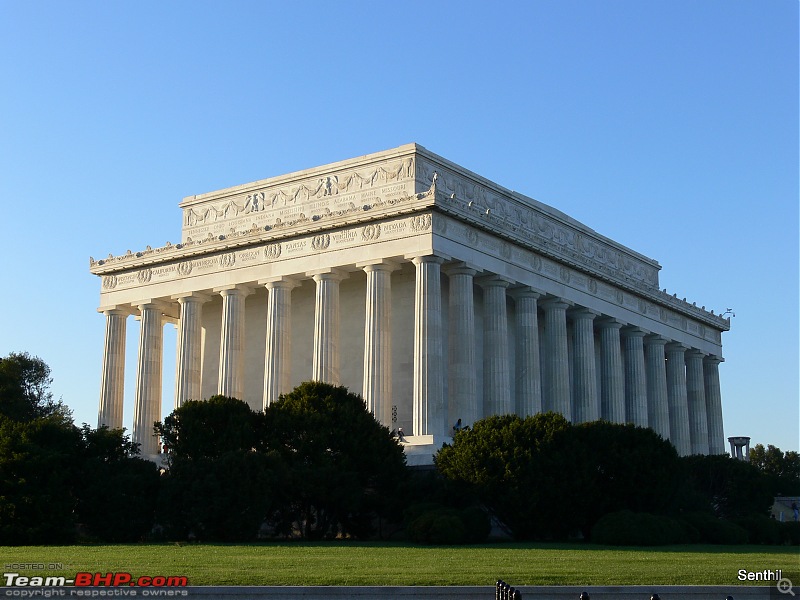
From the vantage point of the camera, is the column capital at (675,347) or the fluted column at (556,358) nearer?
the fluted column at (556,358)

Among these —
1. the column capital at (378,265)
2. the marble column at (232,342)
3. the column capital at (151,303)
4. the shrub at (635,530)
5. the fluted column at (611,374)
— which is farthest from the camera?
the fluted column at (611,374)

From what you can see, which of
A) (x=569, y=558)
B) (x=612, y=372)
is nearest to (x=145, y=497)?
(x=569, y=558)

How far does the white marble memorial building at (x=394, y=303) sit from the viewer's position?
66688mm

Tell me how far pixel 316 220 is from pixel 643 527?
100ft

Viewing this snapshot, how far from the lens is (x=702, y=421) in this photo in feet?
305

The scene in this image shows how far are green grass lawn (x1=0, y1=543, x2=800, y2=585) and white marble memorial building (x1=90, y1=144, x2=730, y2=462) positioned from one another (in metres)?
18.6

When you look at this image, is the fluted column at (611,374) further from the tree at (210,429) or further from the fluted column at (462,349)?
the tree at (210,429)

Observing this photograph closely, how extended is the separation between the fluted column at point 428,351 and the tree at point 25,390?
27071 millimetres

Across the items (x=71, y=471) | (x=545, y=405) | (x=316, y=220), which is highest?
(x=316, y=220)

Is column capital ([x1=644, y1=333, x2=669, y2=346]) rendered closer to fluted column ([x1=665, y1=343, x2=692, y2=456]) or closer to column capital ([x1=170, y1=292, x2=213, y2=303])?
fluted column ([x1=665, y1=343, x2=692, y2=456])

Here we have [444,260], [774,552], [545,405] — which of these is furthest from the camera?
[545,405]

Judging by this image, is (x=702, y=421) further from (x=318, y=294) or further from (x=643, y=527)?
(x=643, y=527)

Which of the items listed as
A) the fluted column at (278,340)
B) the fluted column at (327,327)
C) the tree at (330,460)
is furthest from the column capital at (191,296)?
the tree at (330,460)

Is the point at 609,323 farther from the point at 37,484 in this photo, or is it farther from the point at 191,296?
the point at 37,484
